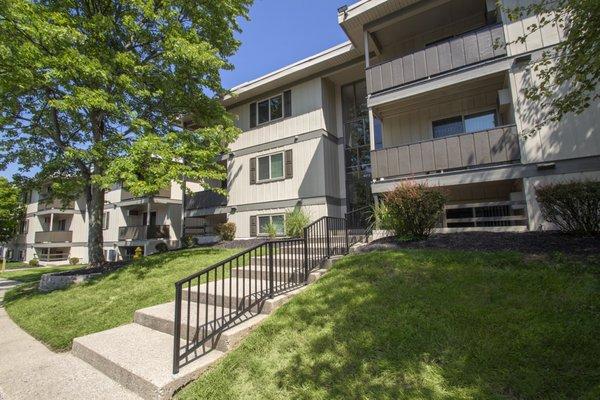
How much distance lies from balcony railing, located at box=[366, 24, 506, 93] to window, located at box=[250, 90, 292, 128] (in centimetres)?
558

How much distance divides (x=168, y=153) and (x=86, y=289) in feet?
16.0

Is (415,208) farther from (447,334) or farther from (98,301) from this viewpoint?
(98,301)

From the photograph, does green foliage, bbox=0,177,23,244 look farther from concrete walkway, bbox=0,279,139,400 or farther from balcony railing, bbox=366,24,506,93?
balcony railing, bbox=366,24,506,93

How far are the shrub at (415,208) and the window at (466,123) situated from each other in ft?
16.5

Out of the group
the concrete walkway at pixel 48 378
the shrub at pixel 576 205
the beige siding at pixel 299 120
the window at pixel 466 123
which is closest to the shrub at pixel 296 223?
the beige siding at pixel 299 120

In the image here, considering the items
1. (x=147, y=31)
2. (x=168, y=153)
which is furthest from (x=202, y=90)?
(x=168, y=153)

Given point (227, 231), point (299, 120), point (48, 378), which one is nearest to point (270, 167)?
point (299, 120)

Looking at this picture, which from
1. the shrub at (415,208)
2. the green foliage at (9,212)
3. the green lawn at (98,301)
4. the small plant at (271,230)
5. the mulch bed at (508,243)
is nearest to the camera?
the mulch bed at (508,243)

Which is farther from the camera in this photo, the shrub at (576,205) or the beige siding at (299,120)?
the beige siding at (299,120)

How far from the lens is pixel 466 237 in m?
7.75

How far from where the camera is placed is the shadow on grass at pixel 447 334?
300cm

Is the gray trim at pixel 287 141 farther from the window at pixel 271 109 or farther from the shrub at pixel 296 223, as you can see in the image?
the shrub at pixel 296 223

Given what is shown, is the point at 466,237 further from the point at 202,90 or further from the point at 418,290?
the point at 202,90

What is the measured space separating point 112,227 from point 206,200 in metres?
14.9
